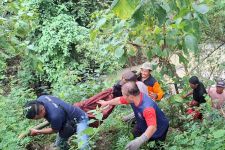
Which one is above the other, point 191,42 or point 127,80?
point 191,42

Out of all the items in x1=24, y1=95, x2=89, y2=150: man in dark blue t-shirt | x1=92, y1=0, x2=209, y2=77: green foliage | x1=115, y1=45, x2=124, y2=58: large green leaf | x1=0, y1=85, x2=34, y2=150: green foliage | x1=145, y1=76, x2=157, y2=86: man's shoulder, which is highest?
x1=92, y1=0, x2=209, y2=77: green foliage

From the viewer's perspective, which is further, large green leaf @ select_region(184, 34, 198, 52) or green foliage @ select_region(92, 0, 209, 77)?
large green leaf @ select_region(184, 34, 198, 52)

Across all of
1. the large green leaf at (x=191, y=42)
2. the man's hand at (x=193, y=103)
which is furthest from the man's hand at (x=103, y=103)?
the large green leaf at (x=191, y=42)

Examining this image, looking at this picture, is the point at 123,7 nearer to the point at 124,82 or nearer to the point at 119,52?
the point at 119,52

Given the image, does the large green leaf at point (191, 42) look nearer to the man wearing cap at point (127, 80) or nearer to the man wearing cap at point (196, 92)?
the man wearing cap at point (127, 80)

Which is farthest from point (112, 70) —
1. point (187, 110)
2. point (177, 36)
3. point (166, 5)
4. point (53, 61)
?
point (166, 5)

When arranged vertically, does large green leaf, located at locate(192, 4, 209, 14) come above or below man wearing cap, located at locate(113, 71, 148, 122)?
above

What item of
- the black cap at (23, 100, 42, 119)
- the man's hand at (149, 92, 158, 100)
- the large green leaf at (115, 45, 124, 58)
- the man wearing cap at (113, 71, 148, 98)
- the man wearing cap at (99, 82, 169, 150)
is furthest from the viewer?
the man's hand at (149, 92, 158, 100)

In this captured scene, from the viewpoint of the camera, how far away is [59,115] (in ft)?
14.4

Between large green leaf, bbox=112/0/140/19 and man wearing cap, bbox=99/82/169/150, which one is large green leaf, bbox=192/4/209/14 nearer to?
large green leaf, bbox=112/0/140/19

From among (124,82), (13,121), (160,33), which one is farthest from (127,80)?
(13,121)

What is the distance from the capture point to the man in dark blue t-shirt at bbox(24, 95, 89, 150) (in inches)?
165

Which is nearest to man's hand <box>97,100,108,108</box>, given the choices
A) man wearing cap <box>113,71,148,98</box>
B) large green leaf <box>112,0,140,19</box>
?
man wearing cap <box>113,71,148,98</box>

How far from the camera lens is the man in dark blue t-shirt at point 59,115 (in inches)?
165
